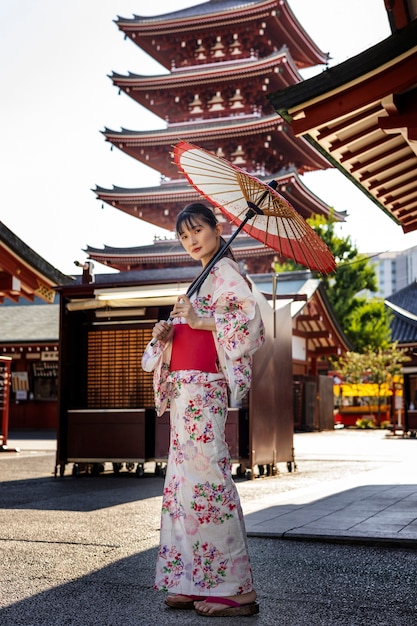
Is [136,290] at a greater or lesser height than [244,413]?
greater

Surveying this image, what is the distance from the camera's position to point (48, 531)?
553cm

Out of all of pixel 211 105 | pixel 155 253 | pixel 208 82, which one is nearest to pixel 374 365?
pixel 155 253

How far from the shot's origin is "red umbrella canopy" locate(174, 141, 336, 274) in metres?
4.12

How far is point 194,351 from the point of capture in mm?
3611

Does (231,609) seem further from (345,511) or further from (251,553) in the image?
(345,511)

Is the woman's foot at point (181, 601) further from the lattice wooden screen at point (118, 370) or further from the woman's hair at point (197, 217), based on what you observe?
the lattice wooden screen at point (118, 370)

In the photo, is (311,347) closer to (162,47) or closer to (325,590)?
(162,47)

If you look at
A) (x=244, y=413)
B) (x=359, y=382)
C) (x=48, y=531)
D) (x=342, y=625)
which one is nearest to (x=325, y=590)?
(x=342, y=625)

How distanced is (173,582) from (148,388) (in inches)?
256

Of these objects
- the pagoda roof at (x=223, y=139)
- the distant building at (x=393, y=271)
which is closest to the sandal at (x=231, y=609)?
the pagoda roof at (x=223, y=139)

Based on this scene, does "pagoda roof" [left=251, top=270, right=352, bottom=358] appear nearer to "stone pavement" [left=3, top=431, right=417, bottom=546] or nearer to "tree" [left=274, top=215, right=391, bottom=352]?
"tree" [left=274, top=215, right=391, bottom=352]

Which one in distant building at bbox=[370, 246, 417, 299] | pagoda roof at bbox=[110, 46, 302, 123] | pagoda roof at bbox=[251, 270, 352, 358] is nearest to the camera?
pagoda roof at bbox=[251, 270, 352, 358]

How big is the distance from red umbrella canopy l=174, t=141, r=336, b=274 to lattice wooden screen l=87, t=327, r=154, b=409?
18.2ft

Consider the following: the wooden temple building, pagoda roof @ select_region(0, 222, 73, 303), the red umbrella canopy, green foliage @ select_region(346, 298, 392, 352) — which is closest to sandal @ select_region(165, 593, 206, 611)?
the red umbrella canopy
